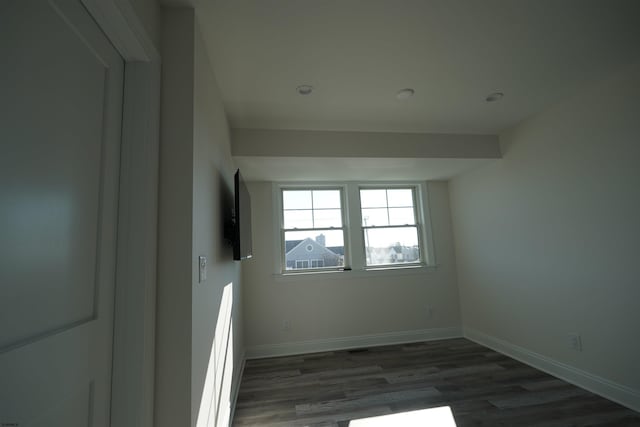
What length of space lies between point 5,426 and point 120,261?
549 mm

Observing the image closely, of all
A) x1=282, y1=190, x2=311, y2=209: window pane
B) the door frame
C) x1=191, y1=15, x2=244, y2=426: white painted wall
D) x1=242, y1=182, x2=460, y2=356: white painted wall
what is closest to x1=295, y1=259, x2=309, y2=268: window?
x1=242, y1=182, x2=460, y2=356: white painted wall

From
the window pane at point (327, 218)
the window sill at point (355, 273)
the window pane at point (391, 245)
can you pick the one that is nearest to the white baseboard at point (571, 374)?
the window sill at point (355, 273)

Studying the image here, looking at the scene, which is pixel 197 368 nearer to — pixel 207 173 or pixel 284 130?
pixel 207 173

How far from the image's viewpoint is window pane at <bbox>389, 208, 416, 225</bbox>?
4.22 meters

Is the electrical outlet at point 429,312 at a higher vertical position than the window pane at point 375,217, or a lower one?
lower

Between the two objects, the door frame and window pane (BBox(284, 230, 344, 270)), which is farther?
window pane (BBox(284, 230, 344, 270))

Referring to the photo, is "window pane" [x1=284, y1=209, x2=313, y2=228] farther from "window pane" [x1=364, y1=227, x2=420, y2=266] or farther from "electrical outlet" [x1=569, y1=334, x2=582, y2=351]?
"electrical outlet" [x1=569, y1=334, x2=582, y2=351]

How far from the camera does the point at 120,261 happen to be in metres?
1.10

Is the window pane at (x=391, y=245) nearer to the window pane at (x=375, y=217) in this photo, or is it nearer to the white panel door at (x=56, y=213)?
the window pane at (x=375, y=217)

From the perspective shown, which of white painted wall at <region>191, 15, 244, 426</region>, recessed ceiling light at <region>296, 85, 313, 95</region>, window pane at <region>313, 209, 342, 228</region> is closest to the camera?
white painted wall at <region>191, 15, 244, 426</region>

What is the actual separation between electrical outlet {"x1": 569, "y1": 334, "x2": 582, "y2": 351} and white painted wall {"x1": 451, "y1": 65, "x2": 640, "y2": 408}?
0.14ft

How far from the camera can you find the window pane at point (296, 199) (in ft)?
13.0

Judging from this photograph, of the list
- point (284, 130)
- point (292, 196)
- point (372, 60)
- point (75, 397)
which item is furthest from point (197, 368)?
point (292, 196)

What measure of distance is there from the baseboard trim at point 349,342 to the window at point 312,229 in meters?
0.96
